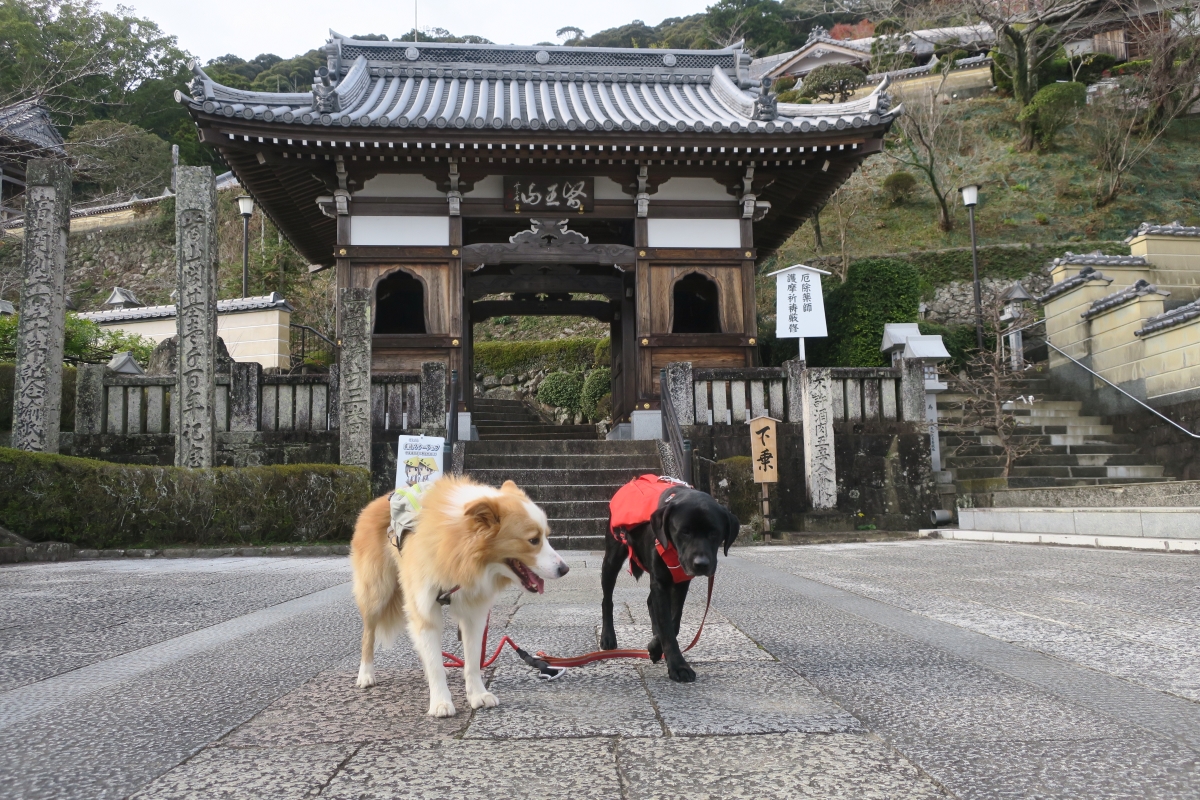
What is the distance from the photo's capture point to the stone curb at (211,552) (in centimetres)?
805

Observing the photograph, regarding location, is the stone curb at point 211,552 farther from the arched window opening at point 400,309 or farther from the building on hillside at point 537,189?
the arched window opening at point 400,309

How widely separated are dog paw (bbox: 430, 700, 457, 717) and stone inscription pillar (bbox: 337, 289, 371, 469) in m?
8.36

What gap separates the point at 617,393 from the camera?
16766mm

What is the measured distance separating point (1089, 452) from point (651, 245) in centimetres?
858

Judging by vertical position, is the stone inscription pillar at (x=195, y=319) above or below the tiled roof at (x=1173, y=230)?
below

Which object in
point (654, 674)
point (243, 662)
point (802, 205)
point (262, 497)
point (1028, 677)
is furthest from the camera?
point (802, 205)

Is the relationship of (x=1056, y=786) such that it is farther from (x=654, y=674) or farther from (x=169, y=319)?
(x=169, y=319)

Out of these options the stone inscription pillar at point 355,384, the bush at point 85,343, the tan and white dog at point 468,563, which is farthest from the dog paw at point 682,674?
the bush at point 85,343

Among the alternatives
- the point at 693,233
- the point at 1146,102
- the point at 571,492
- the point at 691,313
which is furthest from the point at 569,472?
the point at 1146,102

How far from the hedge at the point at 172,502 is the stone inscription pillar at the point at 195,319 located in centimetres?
95

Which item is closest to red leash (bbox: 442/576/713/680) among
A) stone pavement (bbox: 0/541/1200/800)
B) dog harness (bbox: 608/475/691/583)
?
stone pavement (bbox: 0/541/1200/800)

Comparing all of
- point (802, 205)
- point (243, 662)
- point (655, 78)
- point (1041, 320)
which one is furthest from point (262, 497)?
point (1041, 320)

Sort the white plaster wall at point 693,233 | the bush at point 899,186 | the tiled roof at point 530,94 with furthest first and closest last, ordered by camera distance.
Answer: the bush at point 899,186 → the white plaster wall at point 693,233 → the tiled roof at point 530,94

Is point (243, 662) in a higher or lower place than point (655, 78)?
lower
